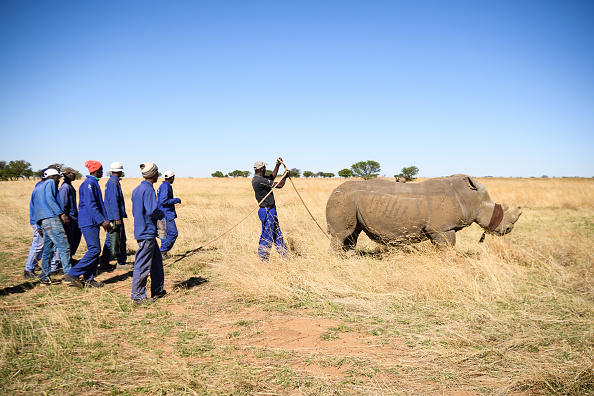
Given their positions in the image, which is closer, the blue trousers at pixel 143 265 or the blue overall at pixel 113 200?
the blue trousers at pixel 143 265

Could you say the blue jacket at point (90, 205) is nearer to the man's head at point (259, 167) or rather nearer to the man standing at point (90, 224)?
the man standing at point (90, 224)

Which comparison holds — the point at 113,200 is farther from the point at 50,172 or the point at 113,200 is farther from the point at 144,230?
the point at 144,230

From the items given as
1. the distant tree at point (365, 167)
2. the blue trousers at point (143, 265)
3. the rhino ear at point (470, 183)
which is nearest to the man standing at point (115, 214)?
the blue trousers at point (143, 265)

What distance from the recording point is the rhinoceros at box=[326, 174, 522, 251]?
7.38 meters

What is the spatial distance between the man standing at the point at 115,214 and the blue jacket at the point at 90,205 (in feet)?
1.32

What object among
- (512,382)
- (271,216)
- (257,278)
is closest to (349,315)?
(257,278)

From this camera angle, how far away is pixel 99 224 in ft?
23.8

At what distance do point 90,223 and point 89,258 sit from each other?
0.78 metres

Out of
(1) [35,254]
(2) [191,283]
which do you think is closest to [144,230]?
(2) [191,283]

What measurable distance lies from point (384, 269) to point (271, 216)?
8.55ft

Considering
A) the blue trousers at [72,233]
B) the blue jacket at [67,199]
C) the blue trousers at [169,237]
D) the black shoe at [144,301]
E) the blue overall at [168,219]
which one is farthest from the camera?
the blue trousers at [169,237]

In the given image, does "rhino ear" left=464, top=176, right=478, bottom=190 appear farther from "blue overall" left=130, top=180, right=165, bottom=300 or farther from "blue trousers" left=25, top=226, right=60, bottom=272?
"blue trousers" left=25, top=226, right=60, bottom=272

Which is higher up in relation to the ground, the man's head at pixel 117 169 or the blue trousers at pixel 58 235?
the man's head at pixel 117 169

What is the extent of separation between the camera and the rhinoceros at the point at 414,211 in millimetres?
7379
